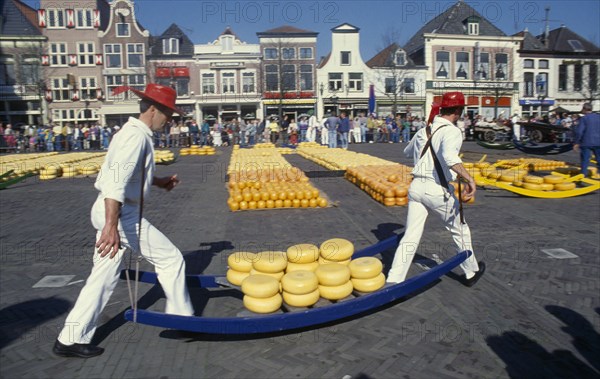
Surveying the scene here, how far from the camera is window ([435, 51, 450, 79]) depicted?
2027 inches

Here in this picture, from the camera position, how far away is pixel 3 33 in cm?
4738

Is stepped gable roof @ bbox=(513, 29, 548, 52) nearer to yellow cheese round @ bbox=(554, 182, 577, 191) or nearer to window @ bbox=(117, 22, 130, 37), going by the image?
window @ bbox=(117, 22, 130, 37)

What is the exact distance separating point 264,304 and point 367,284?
1.00 meters

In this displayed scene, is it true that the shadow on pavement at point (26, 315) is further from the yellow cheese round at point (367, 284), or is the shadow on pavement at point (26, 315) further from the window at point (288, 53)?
the window at point (288, 53)

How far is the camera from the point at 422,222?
495cm

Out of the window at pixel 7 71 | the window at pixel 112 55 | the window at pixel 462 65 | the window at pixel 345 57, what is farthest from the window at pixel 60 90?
the window at pixel 462 65

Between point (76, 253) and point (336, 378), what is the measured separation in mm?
4870

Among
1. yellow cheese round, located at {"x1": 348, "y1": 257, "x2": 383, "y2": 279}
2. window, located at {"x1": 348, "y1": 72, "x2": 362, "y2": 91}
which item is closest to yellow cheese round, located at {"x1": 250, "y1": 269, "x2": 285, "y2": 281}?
yellow cheese round, located at {"x1": 348, "y1": 257, "x2": 383, "y2": 279}

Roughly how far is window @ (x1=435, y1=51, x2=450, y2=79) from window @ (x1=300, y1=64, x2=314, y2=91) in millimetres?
14047

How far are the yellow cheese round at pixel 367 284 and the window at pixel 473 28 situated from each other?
2118 inches

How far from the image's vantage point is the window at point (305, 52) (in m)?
50.7

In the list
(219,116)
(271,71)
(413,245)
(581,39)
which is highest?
(581,39)

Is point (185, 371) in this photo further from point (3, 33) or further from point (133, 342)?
point (3, 33)

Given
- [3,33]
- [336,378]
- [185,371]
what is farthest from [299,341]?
[3,33]
